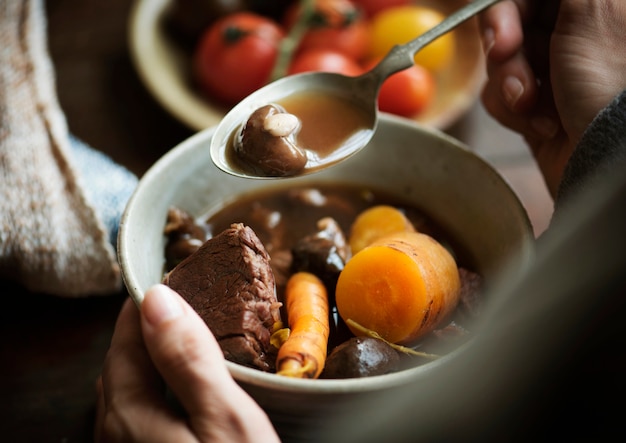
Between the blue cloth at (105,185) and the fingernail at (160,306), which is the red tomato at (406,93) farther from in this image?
the fingernail at (160,306)

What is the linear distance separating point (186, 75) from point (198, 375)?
1.31m

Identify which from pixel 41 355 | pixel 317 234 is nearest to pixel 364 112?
pixel 317 234

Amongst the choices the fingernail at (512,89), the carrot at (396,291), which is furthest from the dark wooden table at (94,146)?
the carrot at (396,291)

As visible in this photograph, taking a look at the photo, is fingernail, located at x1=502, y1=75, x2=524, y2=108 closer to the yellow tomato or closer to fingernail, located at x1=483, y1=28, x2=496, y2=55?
fingernail, located at x1=483, y1=28, x2=496, y2=55

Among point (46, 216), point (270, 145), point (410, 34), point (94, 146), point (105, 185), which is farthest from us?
point (410, 34)

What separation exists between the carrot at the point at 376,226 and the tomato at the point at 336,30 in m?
0.83

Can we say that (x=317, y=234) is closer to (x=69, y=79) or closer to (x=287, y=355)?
(x=287, y=355)

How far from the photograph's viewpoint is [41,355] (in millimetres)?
1295

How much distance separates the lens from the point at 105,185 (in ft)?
4.72

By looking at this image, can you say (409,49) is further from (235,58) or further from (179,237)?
(235,58)

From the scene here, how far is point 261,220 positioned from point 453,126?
805 millimetres

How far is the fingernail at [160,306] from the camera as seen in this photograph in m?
0.85

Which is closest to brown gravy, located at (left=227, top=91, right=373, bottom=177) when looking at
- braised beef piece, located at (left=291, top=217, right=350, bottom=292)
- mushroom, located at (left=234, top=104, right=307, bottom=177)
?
mushroom, located at (left=234, top=104, right=307, bottom=177)

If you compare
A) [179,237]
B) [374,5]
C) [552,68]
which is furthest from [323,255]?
[374,5]
